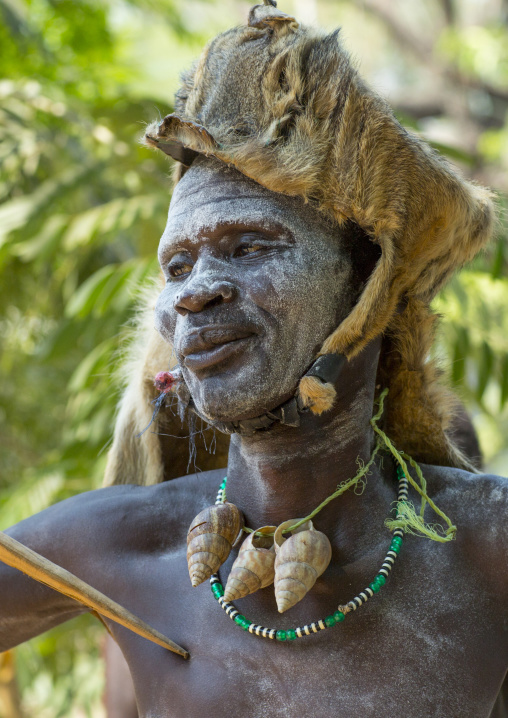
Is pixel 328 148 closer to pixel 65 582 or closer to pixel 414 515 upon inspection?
pixel 414 515

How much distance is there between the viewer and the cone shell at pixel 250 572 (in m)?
1.24

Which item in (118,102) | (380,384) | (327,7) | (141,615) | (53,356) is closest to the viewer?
(141,615)

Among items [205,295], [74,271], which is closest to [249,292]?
[205,295]

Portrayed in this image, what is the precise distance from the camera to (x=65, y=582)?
3.74 ft

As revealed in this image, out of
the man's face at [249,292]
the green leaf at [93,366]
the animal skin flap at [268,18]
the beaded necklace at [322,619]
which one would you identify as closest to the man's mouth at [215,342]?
the man's face at [249,292]

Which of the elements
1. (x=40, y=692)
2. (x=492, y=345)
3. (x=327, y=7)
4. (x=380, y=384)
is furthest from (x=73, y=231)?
(x=327, y=7)

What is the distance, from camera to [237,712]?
1.23 m

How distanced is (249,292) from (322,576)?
1.53 ft

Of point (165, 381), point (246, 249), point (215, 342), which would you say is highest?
point (246, 249)

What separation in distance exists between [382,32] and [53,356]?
328 inches

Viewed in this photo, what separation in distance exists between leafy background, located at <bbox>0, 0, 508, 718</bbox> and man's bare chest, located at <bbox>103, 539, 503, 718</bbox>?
26.8 inches

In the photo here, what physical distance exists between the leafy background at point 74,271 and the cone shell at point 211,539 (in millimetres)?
712

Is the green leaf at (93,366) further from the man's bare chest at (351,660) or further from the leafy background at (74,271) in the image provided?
the man's bare chest at (351,660)

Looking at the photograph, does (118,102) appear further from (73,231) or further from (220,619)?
(220,619)
